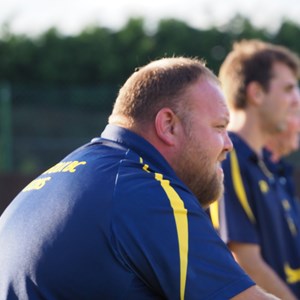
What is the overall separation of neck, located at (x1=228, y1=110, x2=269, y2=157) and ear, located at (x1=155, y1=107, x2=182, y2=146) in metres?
2.08

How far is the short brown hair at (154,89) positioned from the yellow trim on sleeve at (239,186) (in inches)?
66.3

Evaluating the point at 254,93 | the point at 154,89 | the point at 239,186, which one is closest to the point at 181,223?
the point at 154,89

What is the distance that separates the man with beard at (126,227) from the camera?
2.60m

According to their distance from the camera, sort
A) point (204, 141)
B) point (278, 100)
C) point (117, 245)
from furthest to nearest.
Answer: point (278, 100)
point (204, 141)
point (117, 245)

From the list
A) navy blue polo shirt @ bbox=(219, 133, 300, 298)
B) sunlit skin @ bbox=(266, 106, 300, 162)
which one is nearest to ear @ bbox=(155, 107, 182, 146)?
navy blue polo shirt @ bbox=(219, 133, 300, 298)

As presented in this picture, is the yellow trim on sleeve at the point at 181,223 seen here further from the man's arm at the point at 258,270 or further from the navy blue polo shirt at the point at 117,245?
the man's arm at the point at 258,270

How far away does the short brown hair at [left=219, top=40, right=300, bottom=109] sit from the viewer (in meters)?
5.19

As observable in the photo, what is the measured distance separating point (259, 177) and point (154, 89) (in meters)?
2.06

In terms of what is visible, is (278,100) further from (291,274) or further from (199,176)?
(199,176)

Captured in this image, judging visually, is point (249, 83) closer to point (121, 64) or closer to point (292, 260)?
point (292, 260)

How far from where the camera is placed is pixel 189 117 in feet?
9.89

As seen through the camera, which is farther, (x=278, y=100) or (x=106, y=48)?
(x=106, y=48)

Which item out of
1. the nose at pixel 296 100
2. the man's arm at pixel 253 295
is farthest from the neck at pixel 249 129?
the man's arm at pixel 253 295

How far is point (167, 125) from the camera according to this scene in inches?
117
